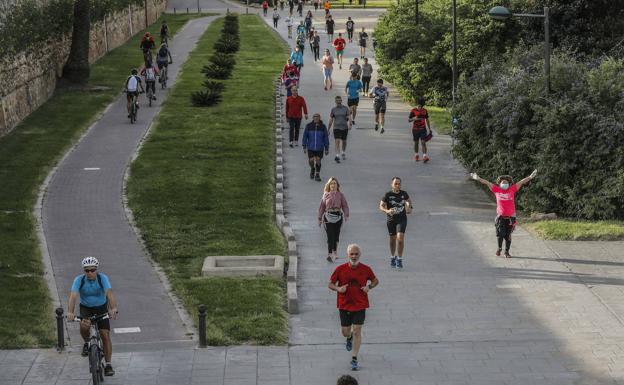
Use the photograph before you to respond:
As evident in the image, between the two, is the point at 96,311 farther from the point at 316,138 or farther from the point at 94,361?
the point at 316,138

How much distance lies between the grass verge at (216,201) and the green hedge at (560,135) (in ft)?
15.4

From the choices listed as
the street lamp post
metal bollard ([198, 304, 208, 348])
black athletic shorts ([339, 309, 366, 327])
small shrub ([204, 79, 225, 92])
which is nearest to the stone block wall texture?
small shrub ([204, 79, 225, 92])

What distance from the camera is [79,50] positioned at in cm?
4038

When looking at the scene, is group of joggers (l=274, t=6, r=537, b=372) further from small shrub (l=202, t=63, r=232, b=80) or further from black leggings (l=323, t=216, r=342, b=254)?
small shrub (l=202, t=63, r=232, b=80)

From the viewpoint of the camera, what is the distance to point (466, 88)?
26.2 m

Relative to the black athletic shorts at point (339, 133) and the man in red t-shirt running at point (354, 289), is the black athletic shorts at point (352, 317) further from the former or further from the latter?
the black athletic shorts at point (339, 133)

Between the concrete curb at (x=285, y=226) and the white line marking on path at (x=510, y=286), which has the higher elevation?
the concrete curb at (x=285, y=226)

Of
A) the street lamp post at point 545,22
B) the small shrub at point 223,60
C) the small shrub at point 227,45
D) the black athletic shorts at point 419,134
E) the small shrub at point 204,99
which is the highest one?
the street lamp post at point 545,22

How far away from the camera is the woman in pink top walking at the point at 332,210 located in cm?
1917

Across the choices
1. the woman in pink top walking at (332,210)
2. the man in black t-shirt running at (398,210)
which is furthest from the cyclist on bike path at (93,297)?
the man in black t-shirt running at (398,210)

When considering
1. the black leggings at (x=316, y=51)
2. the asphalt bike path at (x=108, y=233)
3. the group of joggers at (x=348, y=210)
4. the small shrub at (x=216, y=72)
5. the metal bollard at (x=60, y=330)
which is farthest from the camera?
the black leggings at (x=316, y=51)

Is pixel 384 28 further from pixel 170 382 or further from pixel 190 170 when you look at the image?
pixel 170 382

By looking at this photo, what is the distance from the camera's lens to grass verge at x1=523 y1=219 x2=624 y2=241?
21.0m

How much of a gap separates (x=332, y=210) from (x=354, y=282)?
4.98 meters
